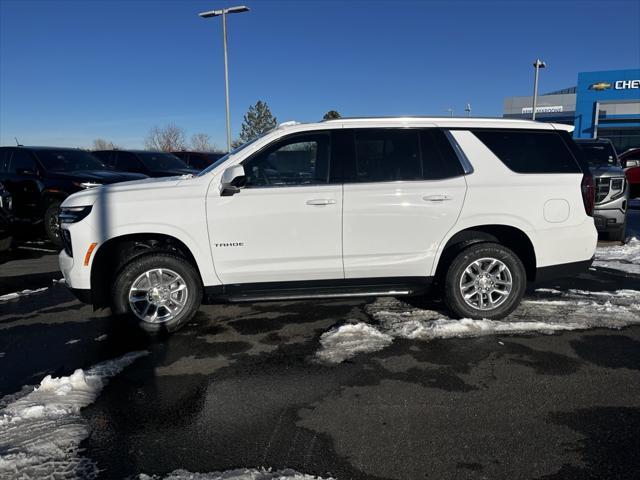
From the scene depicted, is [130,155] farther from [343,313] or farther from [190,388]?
[190,388]

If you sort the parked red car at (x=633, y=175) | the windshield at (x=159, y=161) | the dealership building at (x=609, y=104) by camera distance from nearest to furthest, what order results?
the windshield at (x=159, y=161), the parked red car at (x=633, y=175), the dealership building at (x=609, y=104)

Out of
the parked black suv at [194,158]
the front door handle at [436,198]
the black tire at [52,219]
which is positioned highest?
the parked black suv at [194,158]

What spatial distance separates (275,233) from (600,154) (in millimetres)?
8363

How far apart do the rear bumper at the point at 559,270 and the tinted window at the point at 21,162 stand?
30.8 feet

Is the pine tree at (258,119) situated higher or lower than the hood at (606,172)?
higher

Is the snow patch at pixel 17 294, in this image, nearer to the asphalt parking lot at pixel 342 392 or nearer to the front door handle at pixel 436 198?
the asphalt parking lot at pixel 342 392

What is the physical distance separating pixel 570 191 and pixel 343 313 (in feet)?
8.42

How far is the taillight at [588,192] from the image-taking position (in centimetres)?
450

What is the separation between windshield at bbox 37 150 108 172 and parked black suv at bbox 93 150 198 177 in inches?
71.0

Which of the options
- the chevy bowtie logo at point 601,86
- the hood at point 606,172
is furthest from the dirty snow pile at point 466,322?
the chevy bowtie logo at point 601,86

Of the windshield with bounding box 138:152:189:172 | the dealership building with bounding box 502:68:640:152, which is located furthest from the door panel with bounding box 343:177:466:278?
the dealership building with bounding box 502:68:640:152

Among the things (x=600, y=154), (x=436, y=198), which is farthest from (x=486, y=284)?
(x=600, y=154)

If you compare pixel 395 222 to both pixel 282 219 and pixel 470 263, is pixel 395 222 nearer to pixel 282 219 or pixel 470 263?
pixel 470 263

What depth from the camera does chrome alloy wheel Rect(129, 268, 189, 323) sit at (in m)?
4.29
